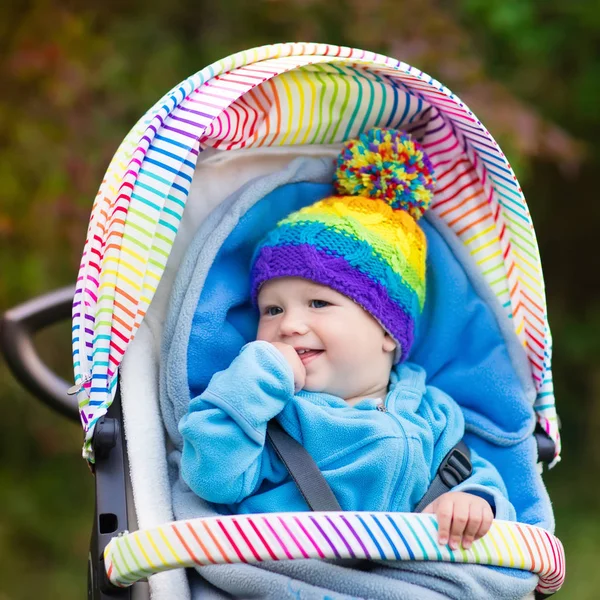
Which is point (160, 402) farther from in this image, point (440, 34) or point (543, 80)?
point (543, 80)

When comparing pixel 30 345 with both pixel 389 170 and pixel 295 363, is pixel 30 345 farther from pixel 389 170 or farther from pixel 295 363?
pixel 389 170

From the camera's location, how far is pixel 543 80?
3.97 meters

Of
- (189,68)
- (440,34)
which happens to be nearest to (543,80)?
(440,34)

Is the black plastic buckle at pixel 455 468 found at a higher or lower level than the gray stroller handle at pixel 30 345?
lower

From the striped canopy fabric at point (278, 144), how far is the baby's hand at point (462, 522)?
51cm

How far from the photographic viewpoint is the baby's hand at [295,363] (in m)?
1.69

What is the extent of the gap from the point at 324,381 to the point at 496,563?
0.48 meters

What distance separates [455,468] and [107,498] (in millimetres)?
622

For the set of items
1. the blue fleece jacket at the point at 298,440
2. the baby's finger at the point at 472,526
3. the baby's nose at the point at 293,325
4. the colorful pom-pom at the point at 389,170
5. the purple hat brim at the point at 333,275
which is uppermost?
the colorful pom-pom at the point at 389,170

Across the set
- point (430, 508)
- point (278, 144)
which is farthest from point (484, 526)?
point (278, 144)

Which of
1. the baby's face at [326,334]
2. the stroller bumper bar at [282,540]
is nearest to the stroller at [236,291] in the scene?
the stroller bumper bar at [282,540]

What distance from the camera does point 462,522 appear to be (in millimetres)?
1415

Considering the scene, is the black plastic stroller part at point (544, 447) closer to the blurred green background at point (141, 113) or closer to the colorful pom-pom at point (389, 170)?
the colorful pom-pom at point (389, 170)

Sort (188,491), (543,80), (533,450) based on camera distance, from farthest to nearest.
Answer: (543,80), (533,450), (188,491)
